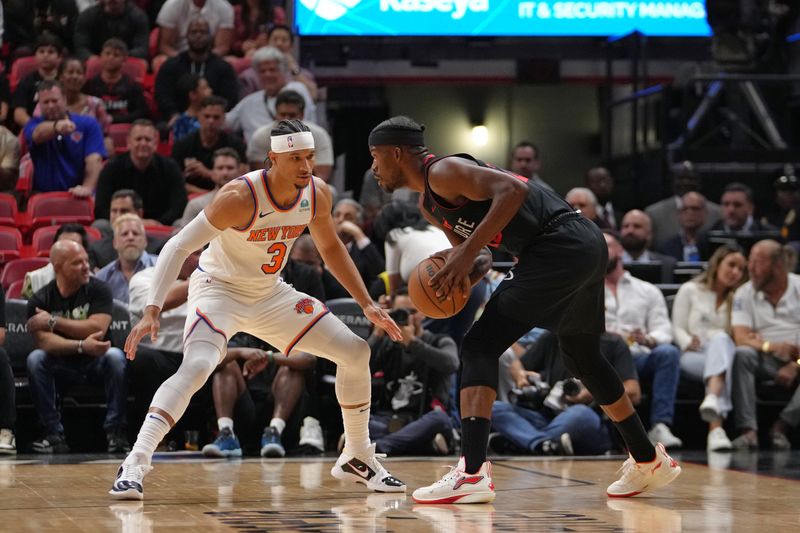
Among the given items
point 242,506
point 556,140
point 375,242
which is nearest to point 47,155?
point 375,242

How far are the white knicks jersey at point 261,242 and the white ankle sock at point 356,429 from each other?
28.5 inches

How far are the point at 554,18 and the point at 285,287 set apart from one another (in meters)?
8.63

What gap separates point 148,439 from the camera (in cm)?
543

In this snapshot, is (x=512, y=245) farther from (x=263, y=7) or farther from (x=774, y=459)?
(x=263, y=7)

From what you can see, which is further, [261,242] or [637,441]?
[261,242]

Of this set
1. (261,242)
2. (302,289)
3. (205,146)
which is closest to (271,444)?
(302,289)

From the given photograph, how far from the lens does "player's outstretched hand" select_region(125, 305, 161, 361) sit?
539 centimetres

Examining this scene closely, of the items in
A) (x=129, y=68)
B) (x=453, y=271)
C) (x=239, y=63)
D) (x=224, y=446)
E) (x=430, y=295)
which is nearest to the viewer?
(x=453, y=271)

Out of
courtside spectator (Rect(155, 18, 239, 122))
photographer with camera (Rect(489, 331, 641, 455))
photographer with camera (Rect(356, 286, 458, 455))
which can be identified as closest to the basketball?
photographer with camera (Rect(356, 286, 458, 455))

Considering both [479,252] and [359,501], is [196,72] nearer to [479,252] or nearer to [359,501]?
[359,501]

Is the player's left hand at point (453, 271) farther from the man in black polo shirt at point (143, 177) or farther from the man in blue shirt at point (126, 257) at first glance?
the man in black polo shirt at point (143, 177)

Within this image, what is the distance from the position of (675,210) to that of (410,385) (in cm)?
413

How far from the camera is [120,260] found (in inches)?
353

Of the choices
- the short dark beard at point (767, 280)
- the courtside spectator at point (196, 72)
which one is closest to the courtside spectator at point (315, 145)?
the courtside spectator at point (196, 72)
